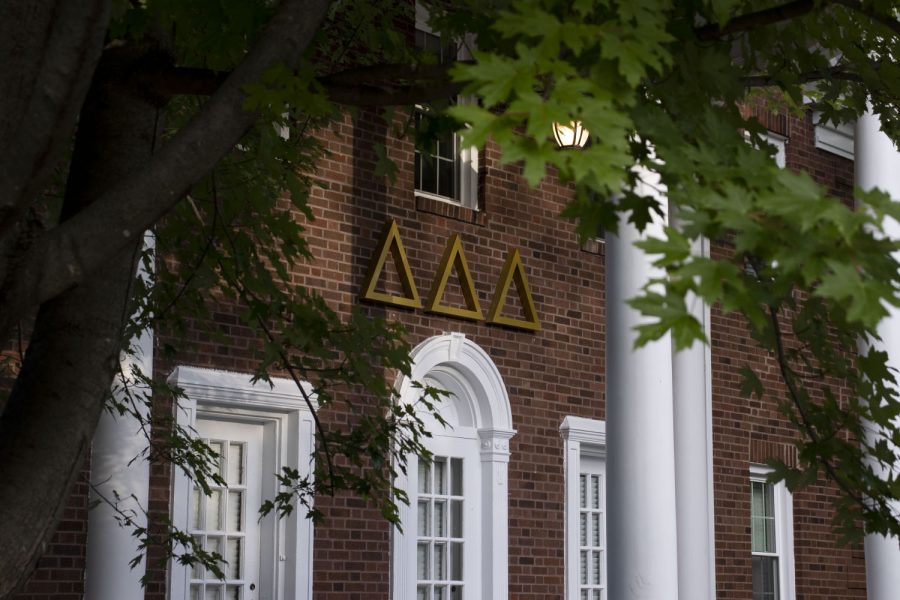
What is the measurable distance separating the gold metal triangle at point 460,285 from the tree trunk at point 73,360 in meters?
6.70

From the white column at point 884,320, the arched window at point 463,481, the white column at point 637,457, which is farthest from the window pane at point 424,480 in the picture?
the white column at point 637,457

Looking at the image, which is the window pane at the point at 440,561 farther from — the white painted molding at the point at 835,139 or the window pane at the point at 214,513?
the white painted molding at the point at 835,139

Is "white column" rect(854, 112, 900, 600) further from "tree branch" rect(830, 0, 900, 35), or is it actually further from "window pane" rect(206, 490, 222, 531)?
"tree branch" rect(830, 0, 900, 35)

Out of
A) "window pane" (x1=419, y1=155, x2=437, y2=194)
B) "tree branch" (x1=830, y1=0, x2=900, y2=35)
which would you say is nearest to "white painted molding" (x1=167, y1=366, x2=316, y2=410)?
"window pane" (x1=419, y1=155, x2=437, y2=194)

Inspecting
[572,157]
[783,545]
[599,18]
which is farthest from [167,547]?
[783,545]

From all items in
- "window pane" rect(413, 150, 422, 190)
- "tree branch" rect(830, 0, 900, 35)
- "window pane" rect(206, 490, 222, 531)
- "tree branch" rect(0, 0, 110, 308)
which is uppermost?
"window pane" rect(413, 150, 422, 190)

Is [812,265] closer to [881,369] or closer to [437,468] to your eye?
[881,369]

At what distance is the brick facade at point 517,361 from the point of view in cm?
1012

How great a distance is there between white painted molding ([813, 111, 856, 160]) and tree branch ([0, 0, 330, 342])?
1205cm

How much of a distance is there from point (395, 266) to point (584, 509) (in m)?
3.01

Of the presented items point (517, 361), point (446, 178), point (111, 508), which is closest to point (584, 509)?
point (517, 361)

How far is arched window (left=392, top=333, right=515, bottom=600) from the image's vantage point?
11.1 meters

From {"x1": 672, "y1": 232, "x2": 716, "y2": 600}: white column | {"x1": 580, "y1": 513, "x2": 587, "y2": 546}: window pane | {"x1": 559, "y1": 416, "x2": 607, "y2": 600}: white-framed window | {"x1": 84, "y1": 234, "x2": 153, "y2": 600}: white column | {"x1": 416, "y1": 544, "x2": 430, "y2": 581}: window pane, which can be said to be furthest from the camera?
{"x1": 580, "y1": 513, "x2": 587, "y2": 546}: window pane

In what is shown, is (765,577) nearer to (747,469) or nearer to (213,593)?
(747,469)
